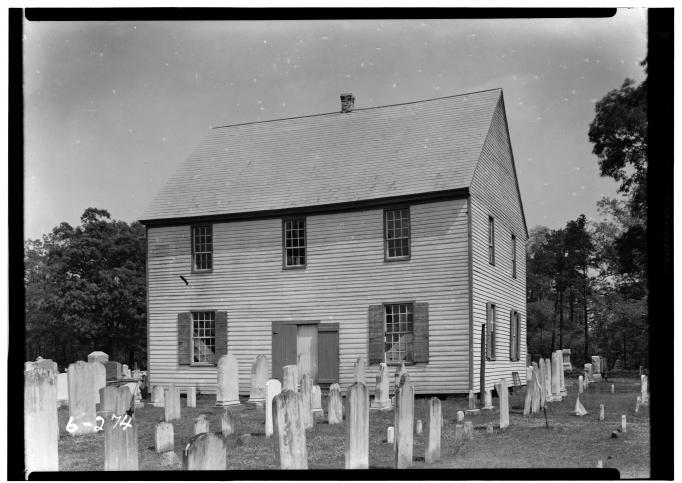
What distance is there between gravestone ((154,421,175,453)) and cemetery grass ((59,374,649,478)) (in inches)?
5.0

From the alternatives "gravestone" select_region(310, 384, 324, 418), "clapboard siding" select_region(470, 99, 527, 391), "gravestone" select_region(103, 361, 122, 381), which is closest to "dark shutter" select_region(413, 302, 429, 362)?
"clapboard siding" select_region(470, 99, 527, 391)

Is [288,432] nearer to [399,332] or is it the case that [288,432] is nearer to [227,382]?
[227,382]

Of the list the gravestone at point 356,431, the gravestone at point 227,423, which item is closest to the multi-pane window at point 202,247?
the gravestone at point 227,423

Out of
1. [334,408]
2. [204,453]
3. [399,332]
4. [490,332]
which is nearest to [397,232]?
[399,332]

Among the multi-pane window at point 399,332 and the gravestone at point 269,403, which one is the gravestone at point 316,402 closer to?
the gravestone at point 269,403

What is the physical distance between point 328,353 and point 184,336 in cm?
422

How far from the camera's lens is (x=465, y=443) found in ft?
40.0

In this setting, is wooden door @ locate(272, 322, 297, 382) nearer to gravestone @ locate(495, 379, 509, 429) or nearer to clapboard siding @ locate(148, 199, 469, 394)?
clapboard siding @ locate(148, 199, 469, 394)

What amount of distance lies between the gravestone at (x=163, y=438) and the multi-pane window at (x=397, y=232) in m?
10.1

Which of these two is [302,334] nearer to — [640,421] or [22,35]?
[640,421]

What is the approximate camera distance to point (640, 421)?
14.1m

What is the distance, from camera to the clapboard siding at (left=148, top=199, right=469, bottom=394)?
19719 mm

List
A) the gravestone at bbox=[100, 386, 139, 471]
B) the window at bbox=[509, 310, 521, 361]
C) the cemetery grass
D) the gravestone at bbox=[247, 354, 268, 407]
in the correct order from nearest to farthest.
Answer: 1. the gravestone at bbox=[100, 386, 139, 471]
2. the cemetery grass
3. the gravestone at bbox=[247, 354, 268, 407]
4. the window at bbox=[509, 310, 521, 361]

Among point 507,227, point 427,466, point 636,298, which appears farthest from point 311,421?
point 636,298
